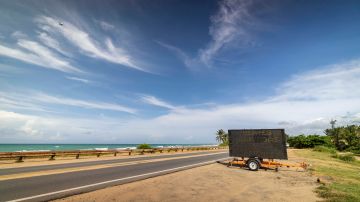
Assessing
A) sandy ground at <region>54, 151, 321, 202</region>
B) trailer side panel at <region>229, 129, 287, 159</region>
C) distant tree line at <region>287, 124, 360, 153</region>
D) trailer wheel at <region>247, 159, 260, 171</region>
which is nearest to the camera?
sandy ground at <region>54, 151, 321, 202</region>

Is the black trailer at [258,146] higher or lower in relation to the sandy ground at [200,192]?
higher

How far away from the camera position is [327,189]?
1101 centimetres

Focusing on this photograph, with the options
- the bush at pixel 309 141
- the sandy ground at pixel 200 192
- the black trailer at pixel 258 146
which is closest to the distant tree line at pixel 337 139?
the bush at pixel 309 141

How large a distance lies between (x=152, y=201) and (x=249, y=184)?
6.35 meters

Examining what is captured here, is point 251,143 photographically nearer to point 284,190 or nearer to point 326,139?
point 284,190

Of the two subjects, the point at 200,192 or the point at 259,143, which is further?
the point at 259,143

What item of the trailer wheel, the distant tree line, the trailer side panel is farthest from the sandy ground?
the distant tree line

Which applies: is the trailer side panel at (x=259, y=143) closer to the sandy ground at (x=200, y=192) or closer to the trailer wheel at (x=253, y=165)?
the trailer wheel at (x=253, y=165)

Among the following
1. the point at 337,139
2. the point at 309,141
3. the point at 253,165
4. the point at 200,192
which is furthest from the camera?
the point at 337,139

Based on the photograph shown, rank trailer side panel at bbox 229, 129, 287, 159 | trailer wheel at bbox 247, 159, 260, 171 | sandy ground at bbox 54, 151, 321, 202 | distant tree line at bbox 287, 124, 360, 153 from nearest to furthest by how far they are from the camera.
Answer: sandy ground at bbox 54, 151, 321, 202, trailer side panel at bbox 229, 129, 287, 159, trailer wheel at bbox 247, 159, 260, 171, distant tree line at bbox 287, 124, 360, 153

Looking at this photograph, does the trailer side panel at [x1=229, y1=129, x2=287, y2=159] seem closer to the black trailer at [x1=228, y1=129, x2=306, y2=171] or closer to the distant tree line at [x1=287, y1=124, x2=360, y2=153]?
the black trailer at [x1=228, y1=129, x2=306, y2=171]

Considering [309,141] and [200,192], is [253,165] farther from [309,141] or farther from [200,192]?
[309,141]

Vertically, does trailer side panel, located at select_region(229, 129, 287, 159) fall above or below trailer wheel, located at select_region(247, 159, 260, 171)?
above

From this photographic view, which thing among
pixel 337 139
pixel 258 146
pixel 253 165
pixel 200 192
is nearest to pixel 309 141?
pixel 337 139
